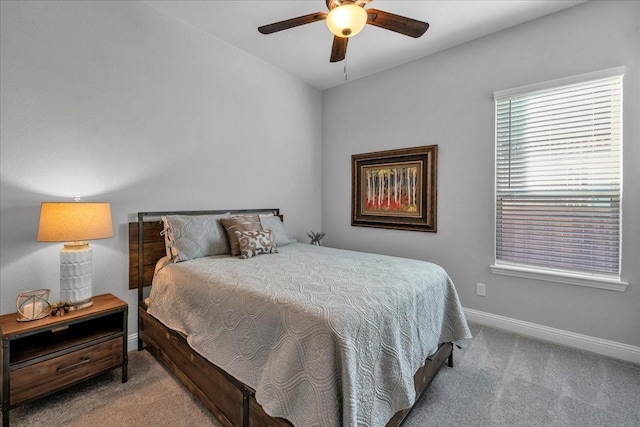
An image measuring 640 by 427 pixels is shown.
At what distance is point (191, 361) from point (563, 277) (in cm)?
305

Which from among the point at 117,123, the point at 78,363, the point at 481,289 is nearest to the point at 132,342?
the point at 78,363

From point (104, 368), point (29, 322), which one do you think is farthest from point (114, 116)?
point (104, 368)

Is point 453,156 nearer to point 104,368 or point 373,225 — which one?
point 373,225

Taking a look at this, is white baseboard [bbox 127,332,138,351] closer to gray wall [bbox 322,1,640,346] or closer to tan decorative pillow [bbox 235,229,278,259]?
tan decorative pillow [bbox 235,229,278,259]

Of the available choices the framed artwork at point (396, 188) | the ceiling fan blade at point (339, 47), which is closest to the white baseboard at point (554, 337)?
the framed artwork at point (396, 188)

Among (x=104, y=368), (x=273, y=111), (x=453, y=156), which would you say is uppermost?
(x=273, y=111)

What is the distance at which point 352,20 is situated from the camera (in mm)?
1743

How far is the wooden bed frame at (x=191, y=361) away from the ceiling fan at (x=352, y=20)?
1.92m

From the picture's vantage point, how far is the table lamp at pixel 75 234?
5.82ft

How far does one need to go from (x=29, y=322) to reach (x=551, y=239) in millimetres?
3935

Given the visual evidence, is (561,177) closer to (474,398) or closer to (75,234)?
(474,398)

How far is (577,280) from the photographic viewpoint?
249 centimetres

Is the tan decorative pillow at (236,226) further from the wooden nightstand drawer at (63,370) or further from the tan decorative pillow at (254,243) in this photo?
the wooden nightstand drawer at (63,370)

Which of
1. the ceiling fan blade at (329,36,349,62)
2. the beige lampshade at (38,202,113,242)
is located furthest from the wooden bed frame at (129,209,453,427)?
the ceiling fan blade at (329,36,349,62)
